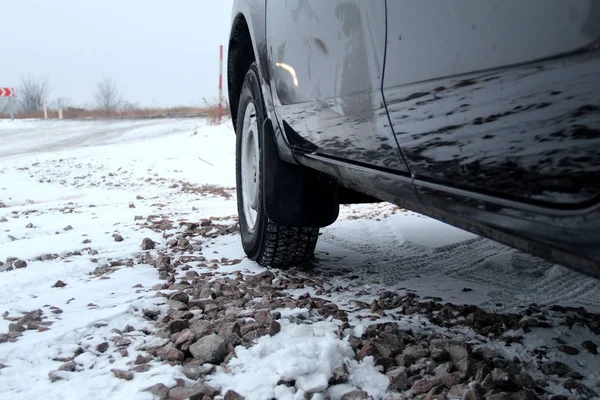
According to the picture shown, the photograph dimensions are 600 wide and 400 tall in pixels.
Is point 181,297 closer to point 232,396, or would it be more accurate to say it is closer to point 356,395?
point 232,396

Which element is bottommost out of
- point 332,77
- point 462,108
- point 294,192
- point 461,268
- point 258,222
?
point 461,268

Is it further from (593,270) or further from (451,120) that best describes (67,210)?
(593,270)

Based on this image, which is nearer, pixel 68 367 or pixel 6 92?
pixel 68 367

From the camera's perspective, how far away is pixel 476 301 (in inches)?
85.7

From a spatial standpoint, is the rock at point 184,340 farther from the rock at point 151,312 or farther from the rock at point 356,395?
the rock at point 356,395

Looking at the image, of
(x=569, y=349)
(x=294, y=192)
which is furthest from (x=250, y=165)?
(x=569, y=349)

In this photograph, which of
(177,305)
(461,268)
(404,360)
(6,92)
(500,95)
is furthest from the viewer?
(6,92)

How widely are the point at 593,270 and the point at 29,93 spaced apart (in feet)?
213

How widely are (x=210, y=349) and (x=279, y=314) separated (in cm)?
39

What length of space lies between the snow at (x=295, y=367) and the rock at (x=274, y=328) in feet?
0.06

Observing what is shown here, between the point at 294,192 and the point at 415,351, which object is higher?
the point at 294,192

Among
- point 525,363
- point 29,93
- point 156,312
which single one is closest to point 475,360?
point 525,363

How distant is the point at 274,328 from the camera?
5.87ft

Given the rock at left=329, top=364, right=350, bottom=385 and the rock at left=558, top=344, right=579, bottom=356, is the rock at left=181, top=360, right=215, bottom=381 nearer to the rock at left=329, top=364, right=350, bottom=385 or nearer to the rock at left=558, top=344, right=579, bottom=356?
the rock at left=329, top=364, right=350, bottom=385
